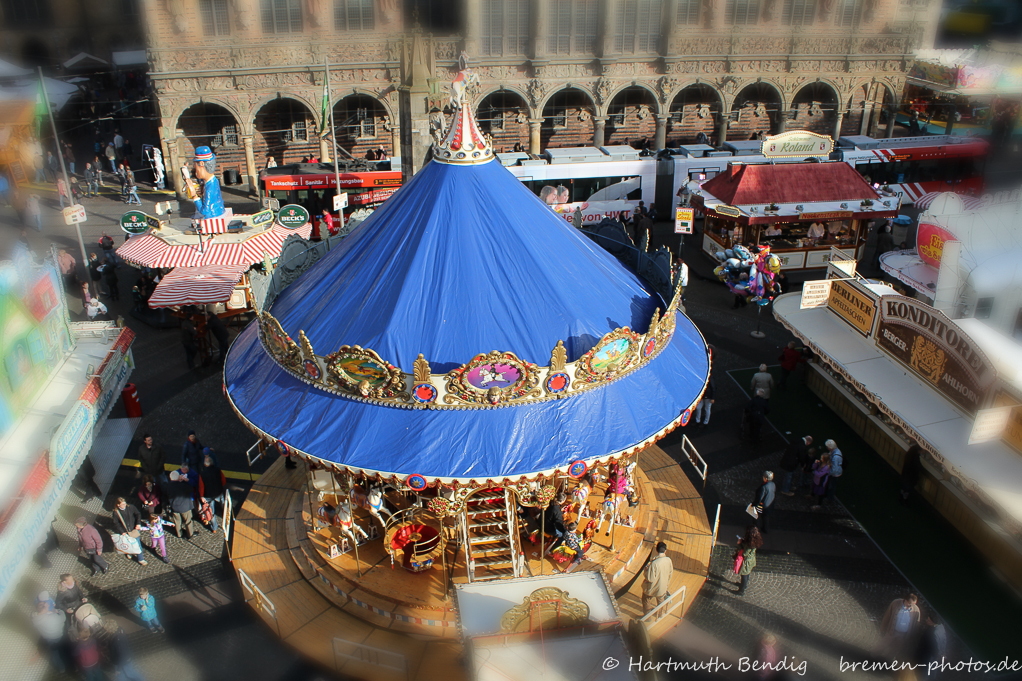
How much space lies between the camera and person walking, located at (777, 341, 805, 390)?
17641 millimetres

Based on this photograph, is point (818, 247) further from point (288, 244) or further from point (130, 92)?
point (130, 92)

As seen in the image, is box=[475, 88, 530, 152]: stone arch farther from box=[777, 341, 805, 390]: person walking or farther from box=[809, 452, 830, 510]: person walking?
box=[809, 452, 830, 510]: person walking

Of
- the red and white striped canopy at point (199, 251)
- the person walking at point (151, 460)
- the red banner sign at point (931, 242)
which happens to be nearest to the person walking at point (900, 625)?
the red banner sign at point (931, 242)

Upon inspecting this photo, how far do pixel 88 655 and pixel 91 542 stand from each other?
9.35 feet

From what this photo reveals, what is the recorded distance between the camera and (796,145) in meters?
27.5

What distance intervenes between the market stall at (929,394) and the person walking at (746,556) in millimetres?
3295

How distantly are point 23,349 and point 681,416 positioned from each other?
1097 centimetres

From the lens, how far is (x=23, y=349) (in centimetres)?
1289

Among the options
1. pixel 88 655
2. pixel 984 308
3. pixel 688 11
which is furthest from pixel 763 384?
pixel 688 11

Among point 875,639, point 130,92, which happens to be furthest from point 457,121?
point 130,92

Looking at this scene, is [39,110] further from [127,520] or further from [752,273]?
[752,273]

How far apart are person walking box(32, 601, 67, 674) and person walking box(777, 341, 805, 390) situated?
14907 mm

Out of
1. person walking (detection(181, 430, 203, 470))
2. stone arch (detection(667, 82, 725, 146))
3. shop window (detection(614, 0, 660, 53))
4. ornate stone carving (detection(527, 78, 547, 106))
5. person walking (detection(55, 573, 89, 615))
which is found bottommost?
person walking (detection(55, 573, 89, 615))

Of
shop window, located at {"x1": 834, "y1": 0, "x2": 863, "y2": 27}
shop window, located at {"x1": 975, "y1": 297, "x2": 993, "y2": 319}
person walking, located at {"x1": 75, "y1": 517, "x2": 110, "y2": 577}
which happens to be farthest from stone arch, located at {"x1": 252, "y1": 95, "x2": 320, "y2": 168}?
shop window, located at {"x1": 975, "y1": 297, "x2": 993, "y2": 319}
